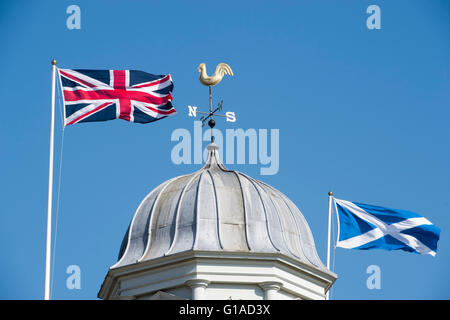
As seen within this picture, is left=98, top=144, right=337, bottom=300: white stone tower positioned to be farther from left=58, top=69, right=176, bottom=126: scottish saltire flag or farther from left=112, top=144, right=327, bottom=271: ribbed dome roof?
left=58, top=69, right=176, bottom=126: scottish saltire flag

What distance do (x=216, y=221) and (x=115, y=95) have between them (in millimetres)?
6589

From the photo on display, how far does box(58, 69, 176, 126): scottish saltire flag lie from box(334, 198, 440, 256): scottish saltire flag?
1073 centimetres

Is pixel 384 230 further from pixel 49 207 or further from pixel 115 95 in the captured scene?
pixel 49 207

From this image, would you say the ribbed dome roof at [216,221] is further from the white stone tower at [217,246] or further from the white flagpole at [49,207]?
the white flagpole at [49,207]

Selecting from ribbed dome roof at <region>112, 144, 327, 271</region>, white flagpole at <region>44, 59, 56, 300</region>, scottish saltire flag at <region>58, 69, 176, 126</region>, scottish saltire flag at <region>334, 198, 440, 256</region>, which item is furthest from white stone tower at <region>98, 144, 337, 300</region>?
white flagpole at <region>44, 59, 56, 300</region>

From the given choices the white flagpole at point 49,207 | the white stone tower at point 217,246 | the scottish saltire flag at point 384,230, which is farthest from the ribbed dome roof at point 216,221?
the white flagpole at point 49,207

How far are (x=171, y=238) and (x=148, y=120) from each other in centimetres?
488

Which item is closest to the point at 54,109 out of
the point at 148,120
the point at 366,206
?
the point at 148,120

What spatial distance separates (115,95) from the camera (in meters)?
67.5

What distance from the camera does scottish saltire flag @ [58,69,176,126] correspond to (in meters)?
66.4

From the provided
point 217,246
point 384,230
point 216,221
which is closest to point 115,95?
point 216,221
